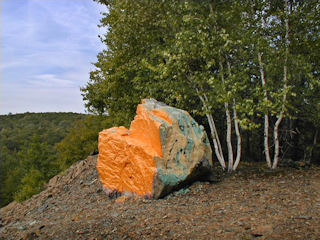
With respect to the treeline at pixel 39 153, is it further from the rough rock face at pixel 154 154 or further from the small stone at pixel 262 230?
the small stone at pixel 262 230

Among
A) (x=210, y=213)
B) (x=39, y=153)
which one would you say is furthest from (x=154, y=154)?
(x=39, y=153)

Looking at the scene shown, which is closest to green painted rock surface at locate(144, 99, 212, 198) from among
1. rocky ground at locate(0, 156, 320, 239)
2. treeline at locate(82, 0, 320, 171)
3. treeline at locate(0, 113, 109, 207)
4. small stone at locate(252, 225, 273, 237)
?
rocky ground at locate(0, 156, 320, 239)

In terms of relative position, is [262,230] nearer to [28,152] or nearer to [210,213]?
[210,213]

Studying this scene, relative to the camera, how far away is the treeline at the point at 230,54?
966cm

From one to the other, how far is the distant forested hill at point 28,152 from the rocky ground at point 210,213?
1362 cm

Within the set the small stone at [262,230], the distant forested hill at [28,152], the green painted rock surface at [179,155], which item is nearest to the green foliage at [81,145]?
the distant forested hill at [28,152]

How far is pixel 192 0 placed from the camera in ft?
35.8

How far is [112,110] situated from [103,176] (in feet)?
19.1

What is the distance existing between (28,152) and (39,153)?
118 cm

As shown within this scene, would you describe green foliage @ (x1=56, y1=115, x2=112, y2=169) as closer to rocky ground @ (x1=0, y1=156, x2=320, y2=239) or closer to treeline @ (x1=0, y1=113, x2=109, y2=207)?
treeline @ (x1=0, y1=113, x2=109, y2=207)

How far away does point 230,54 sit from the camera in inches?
422

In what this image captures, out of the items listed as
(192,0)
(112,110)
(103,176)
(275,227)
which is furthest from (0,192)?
(275,227)

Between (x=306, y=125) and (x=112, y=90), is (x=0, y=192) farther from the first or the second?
(x=306, y=125)

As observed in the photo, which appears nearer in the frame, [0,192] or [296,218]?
[296,218]
